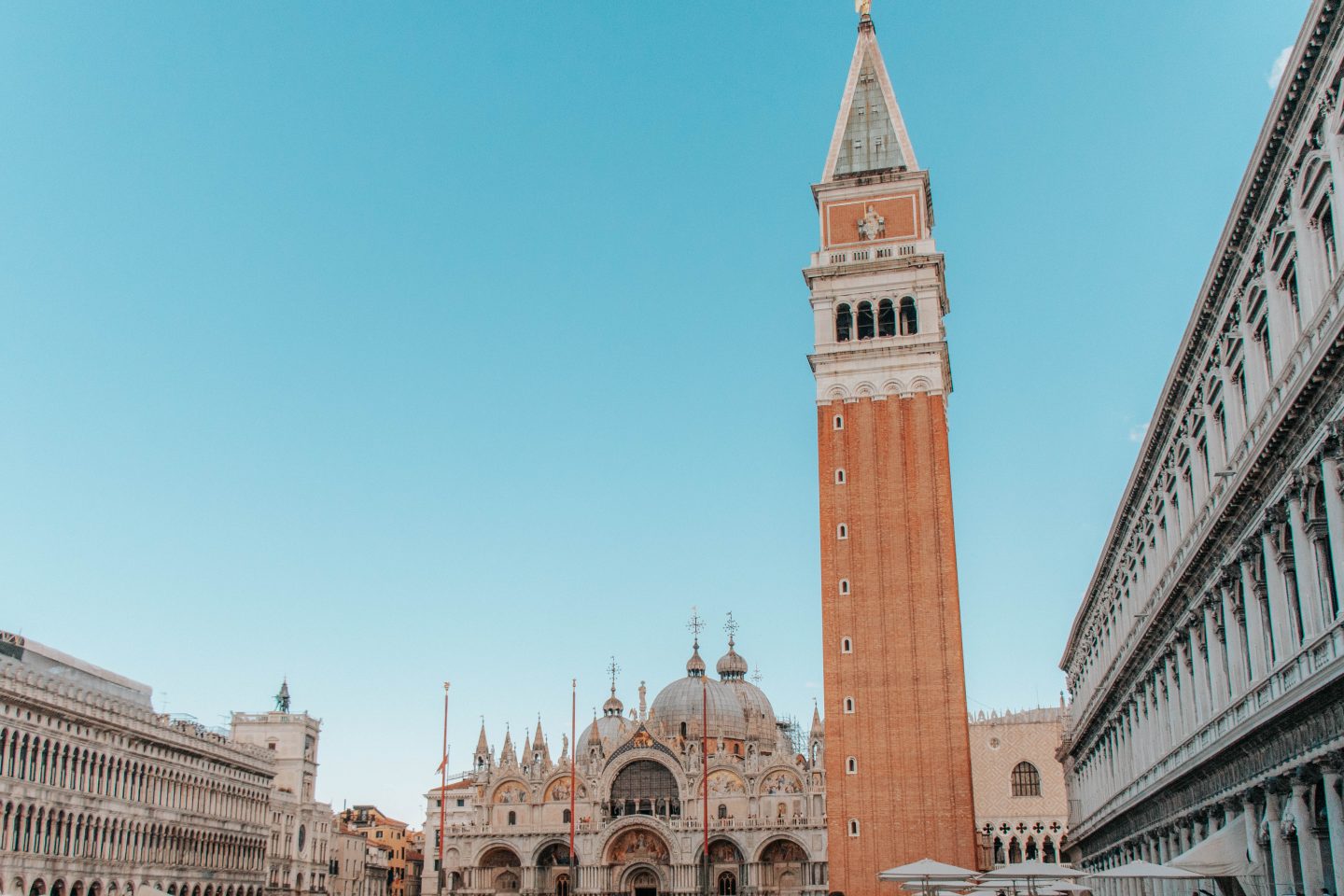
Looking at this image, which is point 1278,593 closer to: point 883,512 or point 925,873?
point 925,873

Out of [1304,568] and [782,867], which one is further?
[782,867]

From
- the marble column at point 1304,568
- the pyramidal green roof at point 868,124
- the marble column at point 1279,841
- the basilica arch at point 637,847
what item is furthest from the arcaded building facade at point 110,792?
the pyramidal green roof at point 868,124

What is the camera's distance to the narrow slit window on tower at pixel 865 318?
6994cm

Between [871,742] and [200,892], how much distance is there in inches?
1316

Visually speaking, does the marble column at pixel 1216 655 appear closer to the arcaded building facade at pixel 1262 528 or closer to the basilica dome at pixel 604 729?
the arcaded building facade at pixel 1262 528

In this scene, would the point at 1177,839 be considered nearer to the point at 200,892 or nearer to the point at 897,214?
the point at 897,214

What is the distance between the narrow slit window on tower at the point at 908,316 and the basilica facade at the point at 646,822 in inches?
1084

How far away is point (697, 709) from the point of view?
10294 centimetres

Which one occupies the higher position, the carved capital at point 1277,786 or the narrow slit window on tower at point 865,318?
the narrow slit window on tower at point 865,318

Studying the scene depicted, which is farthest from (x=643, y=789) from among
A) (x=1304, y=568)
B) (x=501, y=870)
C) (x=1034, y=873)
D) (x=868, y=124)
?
(x=1304, y=568)

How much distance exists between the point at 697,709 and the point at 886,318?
43279 millimetres

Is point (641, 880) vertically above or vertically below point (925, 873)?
below

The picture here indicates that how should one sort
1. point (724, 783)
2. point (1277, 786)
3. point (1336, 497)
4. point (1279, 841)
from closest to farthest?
point (1336, 497)
point (1277, 786)
point (1279, 841)
point (724, 783)

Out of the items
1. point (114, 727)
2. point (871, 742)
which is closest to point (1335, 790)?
point (871, 742)
